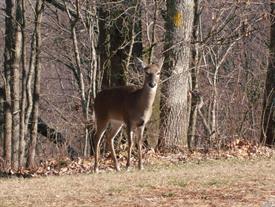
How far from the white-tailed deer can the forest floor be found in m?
1.04

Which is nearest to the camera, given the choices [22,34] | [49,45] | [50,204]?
[50,204]

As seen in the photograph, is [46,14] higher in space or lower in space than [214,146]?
higher

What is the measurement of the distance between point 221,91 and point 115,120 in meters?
11.1

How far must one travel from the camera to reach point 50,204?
924cm

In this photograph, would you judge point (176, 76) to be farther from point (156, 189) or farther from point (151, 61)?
point (156, 189)

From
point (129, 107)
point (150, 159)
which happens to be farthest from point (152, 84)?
point (150, 159)

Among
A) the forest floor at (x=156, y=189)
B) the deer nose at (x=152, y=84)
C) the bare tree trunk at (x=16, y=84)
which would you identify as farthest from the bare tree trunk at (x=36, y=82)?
the forest floor at (x=156, y=189)

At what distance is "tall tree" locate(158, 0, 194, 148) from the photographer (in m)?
16.5

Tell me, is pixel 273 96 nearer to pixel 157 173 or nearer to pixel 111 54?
pixel 111 54

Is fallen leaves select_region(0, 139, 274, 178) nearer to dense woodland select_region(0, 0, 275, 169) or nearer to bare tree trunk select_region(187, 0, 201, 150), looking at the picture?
dense woodland select_region(0, 0, 275, 169)

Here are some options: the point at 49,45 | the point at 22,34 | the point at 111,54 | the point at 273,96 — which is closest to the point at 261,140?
the point at 273,96

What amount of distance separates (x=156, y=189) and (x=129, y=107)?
389 centimetres

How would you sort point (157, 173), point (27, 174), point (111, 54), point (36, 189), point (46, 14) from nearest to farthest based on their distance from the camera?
point (36, 189) → point (157, 173) → point (27, 174) → point (111, 54) → point (46, 14)

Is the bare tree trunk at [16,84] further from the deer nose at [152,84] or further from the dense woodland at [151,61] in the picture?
the deer nose at [152,84]
